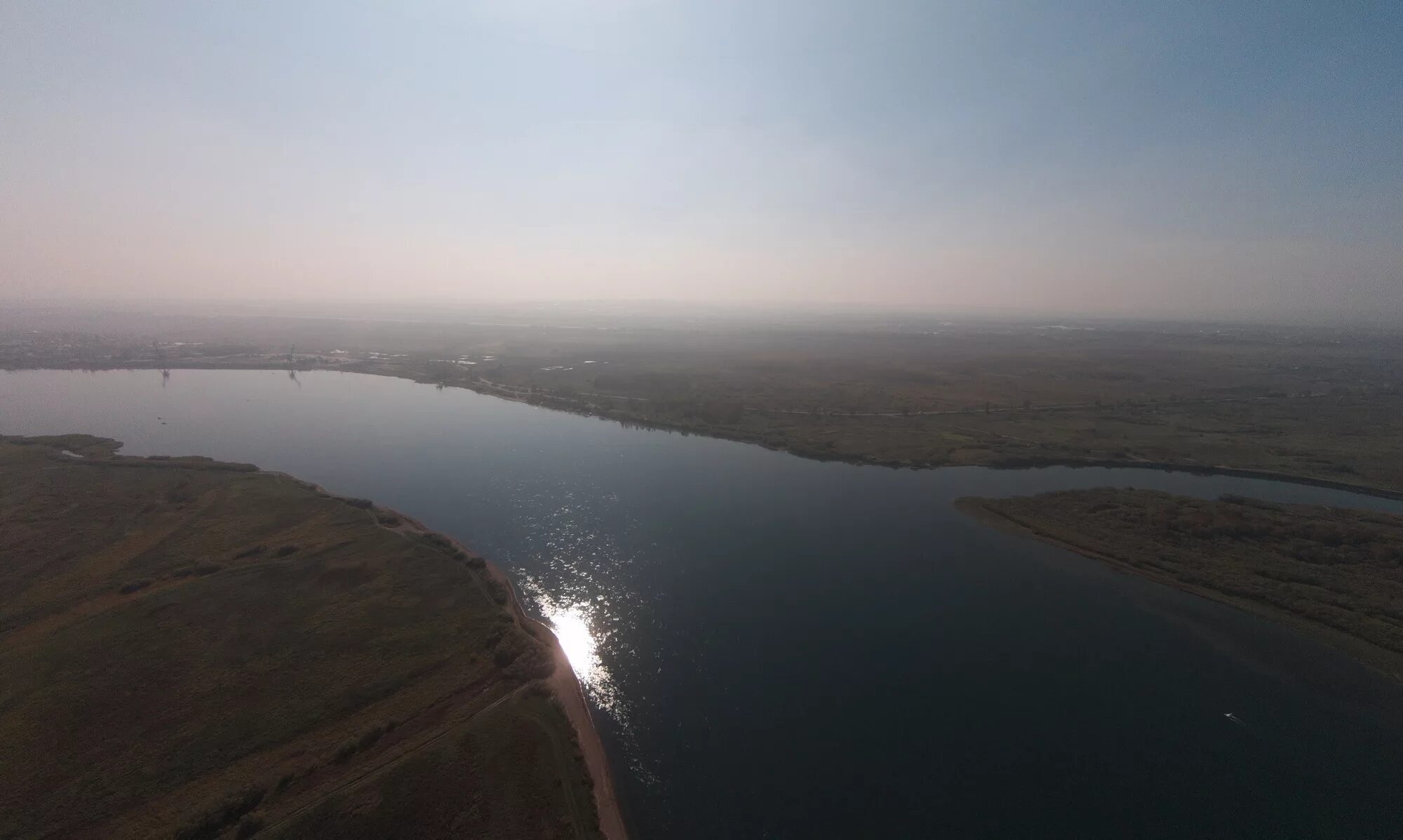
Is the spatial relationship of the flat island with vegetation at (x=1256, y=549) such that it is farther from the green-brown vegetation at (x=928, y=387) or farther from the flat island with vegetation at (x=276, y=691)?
the flat island with vegetation at (x=276, y=691)

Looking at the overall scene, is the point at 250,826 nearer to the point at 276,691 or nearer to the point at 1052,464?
the point at 276,691

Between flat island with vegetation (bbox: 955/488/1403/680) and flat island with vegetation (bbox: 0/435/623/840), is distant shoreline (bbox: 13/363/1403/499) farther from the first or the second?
flat island with vegetation (bbox: 0/435/623/840)

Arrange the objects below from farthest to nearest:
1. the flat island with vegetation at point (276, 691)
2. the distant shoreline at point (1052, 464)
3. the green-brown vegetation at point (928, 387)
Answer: the green-brown vegetation at point (928, 387), the distant shoreline at point (1052, 464), the flat island with vegetation at point (276, 691)

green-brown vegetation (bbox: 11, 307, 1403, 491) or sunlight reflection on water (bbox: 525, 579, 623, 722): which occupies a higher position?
green-brown vegetation (bbox: 11, 307, 1403, 491)

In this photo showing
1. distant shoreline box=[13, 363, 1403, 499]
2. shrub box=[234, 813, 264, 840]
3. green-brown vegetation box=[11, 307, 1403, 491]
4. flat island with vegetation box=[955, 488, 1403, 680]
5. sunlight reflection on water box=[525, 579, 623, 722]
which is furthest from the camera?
green-brown vegetation box=[11, 307, 1403, 491]

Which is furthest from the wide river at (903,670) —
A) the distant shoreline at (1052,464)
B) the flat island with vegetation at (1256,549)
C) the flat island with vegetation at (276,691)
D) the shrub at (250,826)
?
the shrub at (250,826)

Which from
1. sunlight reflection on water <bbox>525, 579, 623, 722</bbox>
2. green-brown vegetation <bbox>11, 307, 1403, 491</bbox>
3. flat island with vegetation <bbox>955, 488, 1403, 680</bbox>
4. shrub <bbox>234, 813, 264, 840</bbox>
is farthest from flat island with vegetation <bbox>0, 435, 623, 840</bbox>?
green-brown vegetation <bbox>11, 307, 1403, 491</bbox>

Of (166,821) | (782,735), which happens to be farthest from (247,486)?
(782,735)
